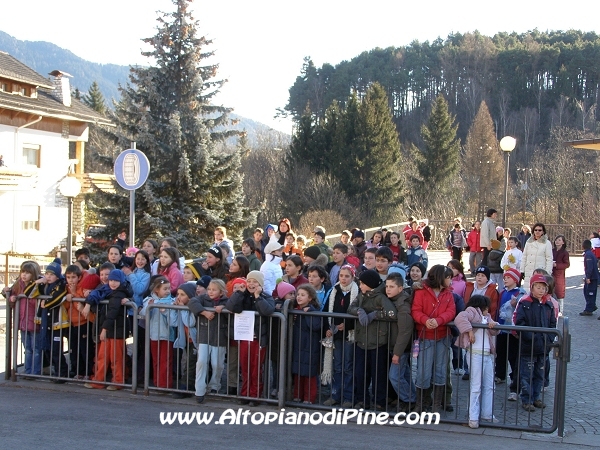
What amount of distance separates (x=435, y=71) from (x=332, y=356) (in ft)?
307

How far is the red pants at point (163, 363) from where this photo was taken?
8.05 metres

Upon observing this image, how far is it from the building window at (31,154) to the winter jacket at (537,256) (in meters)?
33.0

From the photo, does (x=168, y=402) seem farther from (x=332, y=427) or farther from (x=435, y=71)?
(x=435, y=71)

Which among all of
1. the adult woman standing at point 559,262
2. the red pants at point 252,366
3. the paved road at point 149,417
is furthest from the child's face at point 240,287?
the adult woman standing at point 559,262

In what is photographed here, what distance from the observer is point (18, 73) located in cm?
3981

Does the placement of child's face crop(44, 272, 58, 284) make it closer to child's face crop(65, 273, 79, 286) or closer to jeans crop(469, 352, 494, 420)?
child's face crop(65, 273, 79, 286)

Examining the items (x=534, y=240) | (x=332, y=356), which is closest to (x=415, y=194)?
(x=534, y=240)

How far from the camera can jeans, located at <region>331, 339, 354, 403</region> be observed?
763cm

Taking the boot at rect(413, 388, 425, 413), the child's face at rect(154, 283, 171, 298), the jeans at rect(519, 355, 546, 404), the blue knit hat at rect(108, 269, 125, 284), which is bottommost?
the boot at rect(413, 388, 425, 413)

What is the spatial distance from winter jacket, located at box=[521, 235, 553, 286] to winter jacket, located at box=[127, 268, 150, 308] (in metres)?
7.06

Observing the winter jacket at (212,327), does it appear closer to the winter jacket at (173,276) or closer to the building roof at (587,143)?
the winter jacket at (173,276)

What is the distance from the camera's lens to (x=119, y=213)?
2389 cm

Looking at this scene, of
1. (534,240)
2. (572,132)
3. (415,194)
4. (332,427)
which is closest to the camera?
(332,427)

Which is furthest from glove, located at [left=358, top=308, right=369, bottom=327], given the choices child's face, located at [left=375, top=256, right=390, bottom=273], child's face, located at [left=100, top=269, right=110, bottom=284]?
child's face, located at [left=100, top=269, right=110, bottom=284]
